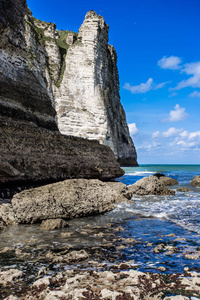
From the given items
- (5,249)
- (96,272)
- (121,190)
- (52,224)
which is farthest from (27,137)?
(96,272)

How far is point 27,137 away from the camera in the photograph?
27.3ft

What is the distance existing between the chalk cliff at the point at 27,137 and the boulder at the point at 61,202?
1042 mm

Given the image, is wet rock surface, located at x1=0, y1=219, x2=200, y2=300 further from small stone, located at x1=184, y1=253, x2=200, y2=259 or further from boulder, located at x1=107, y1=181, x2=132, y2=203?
boulder, located at x1=107, y1=181, x2=132, y2=203

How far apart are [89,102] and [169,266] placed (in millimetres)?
43578

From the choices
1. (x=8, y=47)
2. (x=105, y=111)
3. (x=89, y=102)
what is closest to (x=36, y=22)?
(x=89, y=102)

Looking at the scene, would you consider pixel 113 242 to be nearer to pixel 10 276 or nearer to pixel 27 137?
pixel 10 276

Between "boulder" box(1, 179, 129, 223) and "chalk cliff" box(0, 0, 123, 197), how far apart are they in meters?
1.04

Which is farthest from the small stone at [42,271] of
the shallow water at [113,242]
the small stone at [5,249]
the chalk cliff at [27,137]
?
the chalk cliff at [27,137]

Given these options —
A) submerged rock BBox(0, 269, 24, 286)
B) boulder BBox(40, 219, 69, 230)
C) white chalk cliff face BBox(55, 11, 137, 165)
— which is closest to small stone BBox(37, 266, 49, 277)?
submerged rock BBox(0, 269, 24, 286)

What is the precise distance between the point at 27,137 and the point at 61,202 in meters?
3.06

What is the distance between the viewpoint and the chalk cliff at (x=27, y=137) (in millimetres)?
7754

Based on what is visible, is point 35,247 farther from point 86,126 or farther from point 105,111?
point 105,111

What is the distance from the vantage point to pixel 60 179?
932 centimetres

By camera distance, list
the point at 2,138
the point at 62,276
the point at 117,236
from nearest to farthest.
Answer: the point at 62,276, the point at 117,236, the point at 2,138
